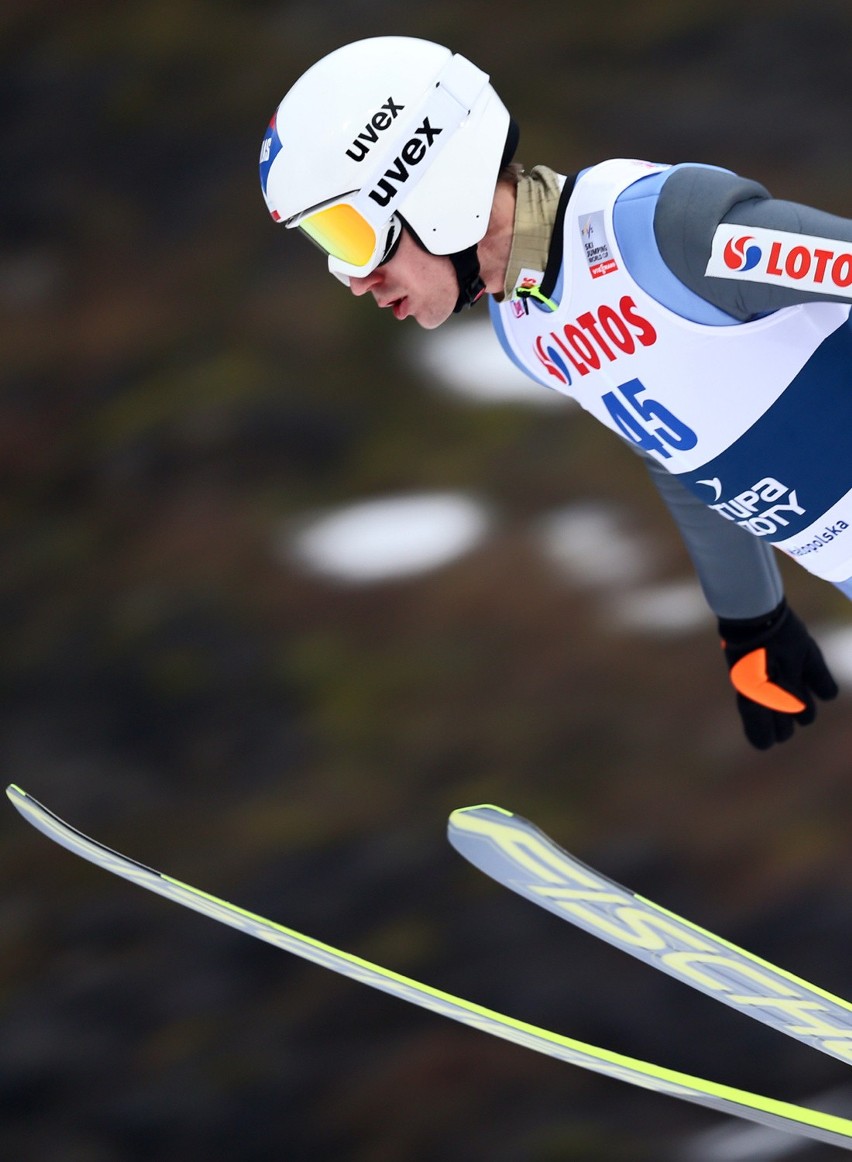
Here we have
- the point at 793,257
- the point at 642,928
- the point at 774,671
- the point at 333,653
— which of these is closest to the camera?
the point at 793,257

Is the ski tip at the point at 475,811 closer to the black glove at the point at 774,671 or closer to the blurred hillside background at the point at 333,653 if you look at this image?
the black glove at the point at 774,671

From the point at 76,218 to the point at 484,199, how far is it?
196cm

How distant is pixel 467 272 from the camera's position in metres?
1.63

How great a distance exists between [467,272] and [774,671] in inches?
32.3

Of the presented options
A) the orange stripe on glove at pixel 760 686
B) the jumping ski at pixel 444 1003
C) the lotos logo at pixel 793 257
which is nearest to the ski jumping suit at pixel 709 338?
the lotos logo at pixel 793 257

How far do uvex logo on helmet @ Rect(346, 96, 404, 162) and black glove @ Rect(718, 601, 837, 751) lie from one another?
2.92 ft

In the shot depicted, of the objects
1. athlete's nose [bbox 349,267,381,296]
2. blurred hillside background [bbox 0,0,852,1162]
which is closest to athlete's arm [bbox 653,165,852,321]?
athlete's nose [bbox 349,267,381,296]

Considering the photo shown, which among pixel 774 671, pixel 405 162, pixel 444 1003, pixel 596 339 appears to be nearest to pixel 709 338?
pixel 596 339

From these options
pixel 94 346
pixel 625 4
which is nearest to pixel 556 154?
pixel 625 4

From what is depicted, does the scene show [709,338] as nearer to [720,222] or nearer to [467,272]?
[720,222]

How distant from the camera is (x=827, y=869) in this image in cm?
304

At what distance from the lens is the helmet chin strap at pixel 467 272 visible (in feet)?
5.33

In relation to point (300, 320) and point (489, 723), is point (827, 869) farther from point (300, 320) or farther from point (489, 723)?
point (300, 320)

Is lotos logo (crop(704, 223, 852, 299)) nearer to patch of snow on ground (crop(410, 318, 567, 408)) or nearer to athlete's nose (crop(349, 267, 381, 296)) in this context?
athlete's nose (crop(349, 267, 381, 296))
